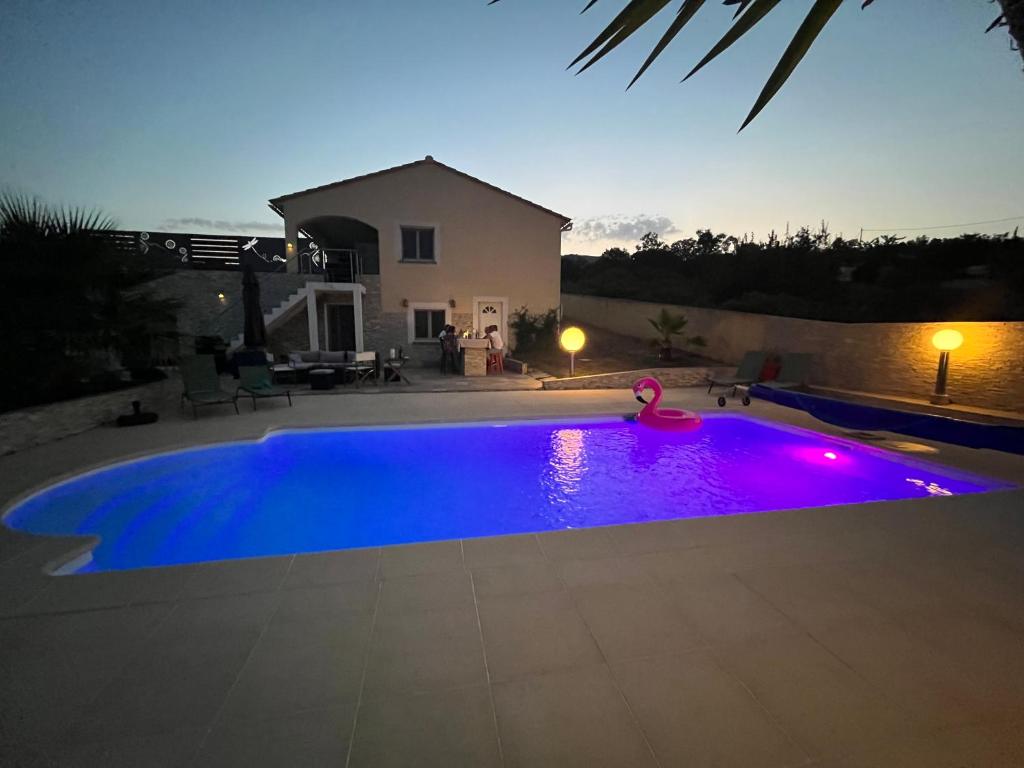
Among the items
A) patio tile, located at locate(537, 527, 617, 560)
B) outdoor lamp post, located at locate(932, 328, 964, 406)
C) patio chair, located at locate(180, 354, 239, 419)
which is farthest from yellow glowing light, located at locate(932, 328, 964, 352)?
patio chair, located at locate(180, 354, 239, 419)

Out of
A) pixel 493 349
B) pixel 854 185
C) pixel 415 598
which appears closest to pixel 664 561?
pixel 415 598

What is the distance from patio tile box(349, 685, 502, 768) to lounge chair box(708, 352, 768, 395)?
35.9 feet

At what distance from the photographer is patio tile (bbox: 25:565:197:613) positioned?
9.41 feet

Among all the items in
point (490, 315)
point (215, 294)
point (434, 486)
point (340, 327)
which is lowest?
point (434, 486)

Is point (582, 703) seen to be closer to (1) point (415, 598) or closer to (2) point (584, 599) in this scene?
(2) point (584, 599)

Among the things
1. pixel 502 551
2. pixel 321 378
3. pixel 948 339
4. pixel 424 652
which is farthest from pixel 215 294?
pixel 948 339

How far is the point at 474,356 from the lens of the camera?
1330 cm

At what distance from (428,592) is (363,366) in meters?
9.69

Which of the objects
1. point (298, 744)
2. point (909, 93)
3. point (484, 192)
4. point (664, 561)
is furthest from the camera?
point (484, 192)

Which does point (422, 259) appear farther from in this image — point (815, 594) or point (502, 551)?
point (815, 594)

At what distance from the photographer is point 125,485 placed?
5.82 m

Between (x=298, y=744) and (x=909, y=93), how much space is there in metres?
13.8

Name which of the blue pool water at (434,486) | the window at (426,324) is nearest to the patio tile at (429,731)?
the blue pool water at (434,486)

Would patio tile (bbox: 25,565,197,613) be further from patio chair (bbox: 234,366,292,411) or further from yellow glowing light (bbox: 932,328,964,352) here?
yellow glowing light (bbox: 932,328,964,352)
